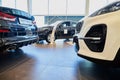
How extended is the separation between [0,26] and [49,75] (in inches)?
41.4

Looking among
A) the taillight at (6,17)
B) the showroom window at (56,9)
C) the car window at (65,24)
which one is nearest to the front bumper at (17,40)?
the taillight at (6,17)

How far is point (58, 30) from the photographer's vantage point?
6.90 m

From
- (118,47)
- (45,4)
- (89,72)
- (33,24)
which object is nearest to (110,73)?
(89,72)

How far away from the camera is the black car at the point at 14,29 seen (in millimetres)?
2328

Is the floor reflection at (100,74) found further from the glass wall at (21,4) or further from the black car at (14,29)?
the glass wall at (21,4)

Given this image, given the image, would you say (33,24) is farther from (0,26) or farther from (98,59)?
(98,59)

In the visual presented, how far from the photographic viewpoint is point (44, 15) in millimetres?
11906

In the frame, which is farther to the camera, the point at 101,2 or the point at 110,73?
the point at 101,2

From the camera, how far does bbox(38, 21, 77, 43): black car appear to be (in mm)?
6367

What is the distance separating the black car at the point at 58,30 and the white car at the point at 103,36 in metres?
4.43

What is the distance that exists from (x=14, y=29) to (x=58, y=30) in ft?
14.2

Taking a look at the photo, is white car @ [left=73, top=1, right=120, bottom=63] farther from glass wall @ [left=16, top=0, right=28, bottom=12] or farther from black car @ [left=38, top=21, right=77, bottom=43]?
glass wall @ [left=16, top=0, right=28, bottom=12]

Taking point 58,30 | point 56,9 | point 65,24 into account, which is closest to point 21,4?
point 56,9

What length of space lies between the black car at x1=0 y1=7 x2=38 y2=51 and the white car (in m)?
1.19
